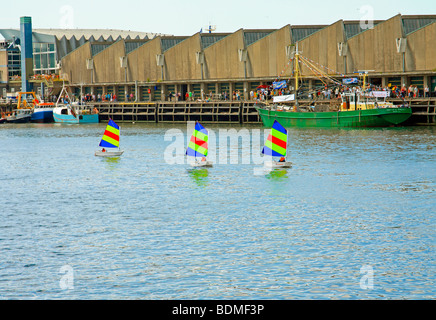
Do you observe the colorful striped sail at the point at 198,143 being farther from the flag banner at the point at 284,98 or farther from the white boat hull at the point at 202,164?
the flag banner at the point at 284,98

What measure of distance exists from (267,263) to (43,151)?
38802 mm

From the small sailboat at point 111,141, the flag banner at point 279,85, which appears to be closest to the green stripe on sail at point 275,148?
the small sailboat at point 111,141

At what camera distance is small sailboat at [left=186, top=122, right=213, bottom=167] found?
3800 centimetres

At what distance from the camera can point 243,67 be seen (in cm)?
9069

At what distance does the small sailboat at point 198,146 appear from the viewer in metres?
38.0

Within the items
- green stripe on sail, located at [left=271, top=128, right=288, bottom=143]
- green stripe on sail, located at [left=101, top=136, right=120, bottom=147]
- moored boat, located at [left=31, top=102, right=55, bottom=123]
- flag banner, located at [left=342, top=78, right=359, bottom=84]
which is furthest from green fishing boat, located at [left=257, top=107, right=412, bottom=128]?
moored boat, located at [left=31, top=102, right=55, bottom=123]

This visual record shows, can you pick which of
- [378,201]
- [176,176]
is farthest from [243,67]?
[378,201]

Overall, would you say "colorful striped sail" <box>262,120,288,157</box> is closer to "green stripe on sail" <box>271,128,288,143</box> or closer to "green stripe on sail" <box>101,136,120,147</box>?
"green stripe on sail" <box>271,128,288,143</box>

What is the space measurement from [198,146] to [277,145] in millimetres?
4666

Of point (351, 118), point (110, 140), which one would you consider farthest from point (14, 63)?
point (110, 140)

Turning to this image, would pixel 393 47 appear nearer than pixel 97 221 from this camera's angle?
No

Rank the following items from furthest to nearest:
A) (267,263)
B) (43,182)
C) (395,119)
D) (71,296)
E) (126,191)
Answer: (395,119)
(43,182)
(126,191)
(267,263)
(71,296)

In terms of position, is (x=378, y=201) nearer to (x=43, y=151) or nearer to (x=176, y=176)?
(x=176, y=176)

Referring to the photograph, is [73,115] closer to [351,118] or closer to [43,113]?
[43,113]
